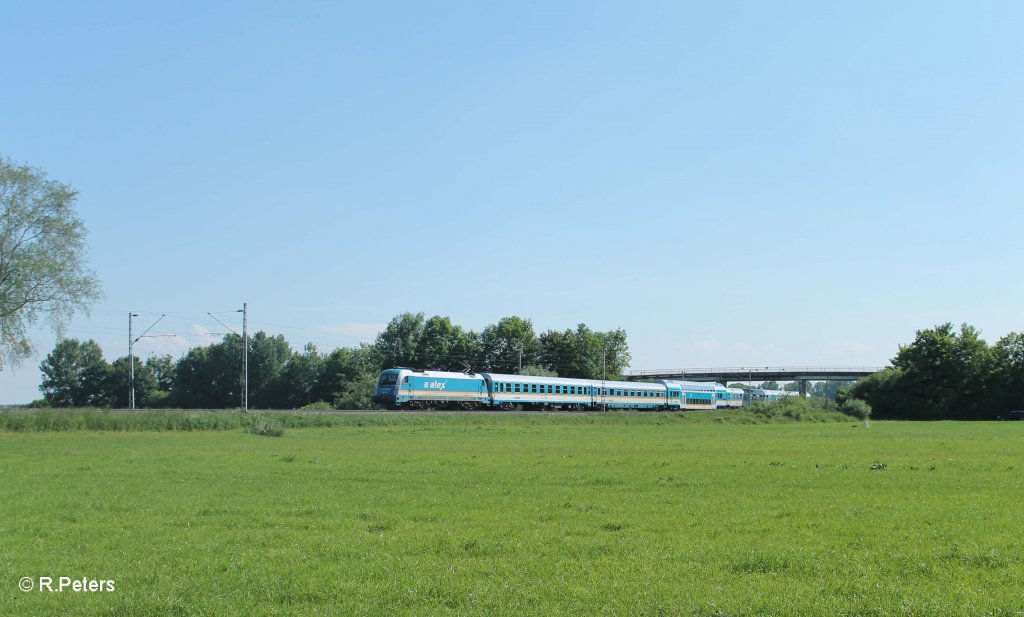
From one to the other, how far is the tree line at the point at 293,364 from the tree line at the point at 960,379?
5223 centimetres

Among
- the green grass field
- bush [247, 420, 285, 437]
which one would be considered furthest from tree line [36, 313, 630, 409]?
the green grass field

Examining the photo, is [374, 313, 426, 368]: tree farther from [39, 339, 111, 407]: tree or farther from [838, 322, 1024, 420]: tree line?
[838, 322, 1024, 420]: tree line

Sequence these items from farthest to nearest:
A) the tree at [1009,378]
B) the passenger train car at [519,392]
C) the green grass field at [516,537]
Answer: the tree at [1009,378] < the passenger train car at [519,392] < the green grass field at [516,537]

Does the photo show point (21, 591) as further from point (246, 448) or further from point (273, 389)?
point (273, 389)

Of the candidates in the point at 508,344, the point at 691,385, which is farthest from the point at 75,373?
the point at 691,385

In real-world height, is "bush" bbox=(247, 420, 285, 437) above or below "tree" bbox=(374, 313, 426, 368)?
below

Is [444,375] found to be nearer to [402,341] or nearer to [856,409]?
[856,409]

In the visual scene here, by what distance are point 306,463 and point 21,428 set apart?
2826 cm

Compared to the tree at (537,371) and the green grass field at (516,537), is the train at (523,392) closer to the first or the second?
the tree at (537,371)

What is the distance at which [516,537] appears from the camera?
13.1 metres

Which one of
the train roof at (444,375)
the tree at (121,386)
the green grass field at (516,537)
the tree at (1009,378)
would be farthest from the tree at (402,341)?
the green grass field at (516,537)

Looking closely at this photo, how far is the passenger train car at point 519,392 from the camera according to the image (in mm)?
70438

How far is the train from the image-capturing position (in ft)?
231

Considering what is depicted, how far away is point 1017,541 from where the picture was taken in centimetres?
1255
